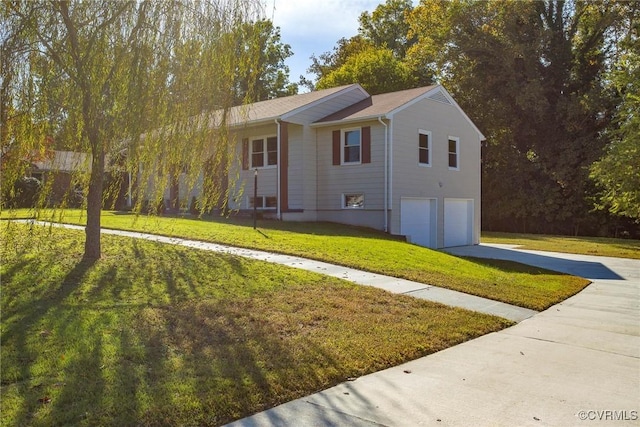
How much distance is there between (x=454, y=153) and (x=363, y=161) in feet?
16.1

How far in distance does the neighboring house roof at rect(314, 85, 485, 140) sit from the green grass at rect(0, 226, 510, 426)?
10.3 m

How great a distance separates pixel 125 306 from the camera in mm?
5852

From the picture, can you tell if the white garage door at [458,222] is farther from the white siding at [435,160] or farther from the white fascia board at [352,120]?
the white fascia board at [352,120]

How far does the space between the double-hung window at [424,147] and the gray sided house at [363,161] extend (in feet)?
0.12

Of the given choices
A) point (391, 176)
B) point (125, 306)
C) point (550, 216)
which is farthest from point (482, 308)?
point (550, 216)

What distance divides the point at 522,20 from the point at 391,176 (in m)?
18.7

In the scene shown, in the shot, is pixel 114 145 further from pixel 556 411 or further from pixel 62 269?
pixel 556 411

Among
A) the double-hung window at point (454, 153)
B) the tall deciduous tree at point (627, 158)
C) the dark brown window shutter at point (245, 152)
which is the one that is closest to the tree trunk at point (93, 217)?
the dark brown window shutter at point (245, 152)

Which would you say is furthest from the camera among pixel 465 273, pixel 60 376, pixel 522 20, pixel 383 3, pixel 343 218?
pixel 383 3

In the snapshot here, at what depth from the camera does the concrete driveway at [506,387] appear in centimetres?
378

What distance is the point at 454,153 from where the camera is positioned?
21062 mm

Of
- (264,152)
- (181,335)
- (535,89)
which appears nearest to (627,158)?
(535,89)

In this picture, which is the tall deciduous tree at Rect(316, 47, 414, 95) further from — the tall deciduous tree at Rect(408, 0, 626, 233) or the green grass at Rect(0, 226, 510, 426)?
the green grass at Rect(0, 226, 510, 426)

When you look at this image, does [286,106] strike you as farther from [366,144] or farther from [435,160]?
[435,160]
